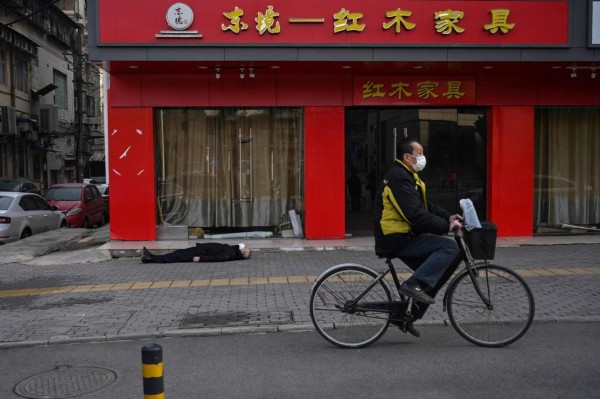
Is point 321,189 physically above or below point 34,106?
below

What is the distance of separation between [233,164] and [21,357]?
27.5ft

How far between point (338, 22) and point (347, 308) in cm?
772

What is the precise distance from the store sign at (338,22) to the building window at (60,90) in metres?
27.3

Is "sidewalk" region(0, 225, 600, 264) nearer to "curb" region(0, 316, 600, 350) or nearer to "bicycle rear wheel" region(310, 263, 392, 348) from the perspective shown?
"curb" region(0, 316, 600, 350)

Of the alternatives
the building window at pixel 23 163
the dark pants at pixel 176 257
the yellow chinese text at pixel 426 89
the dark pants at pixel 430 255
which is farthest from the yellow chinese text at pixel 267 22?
the building window at pixel 23 163

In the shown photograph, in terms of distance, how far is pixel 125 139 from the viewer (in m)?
12.6

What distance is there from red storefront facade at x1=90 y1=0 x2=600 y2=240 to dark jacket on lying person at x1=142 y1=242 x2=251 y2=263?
6.69 feet

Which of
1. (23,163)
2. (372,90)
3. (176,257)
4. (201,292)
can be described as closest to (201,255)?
(176,257)

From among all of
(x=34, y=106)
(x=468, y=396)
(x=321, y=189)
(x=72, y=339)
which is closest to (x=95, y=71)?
(x=34, y=106)

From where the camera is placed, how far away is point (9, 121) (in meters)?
27.4

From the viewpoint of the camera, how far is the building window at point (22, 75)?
30.0 meters

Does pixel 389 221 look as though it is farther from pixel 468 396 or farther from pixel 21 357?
pixel 21 357

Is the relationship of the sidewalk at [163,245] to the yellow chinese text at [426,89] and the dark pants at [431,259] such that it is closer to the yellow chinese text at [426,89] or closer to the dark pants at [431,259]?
the yellow chinese text at [426,89]

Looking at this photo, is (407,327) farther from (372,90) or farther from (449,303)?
(372,90)
